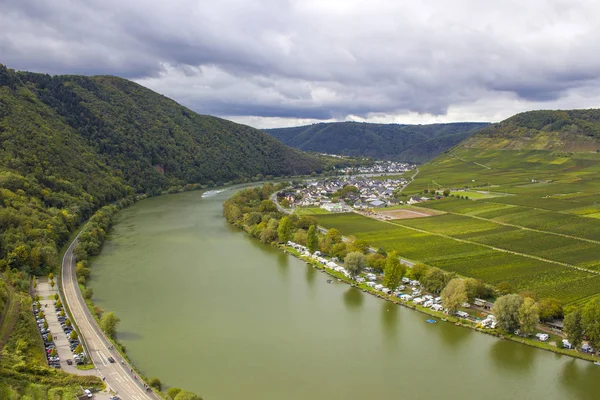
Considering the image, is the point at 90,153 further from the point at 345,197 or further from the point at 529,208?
the point at 529,208

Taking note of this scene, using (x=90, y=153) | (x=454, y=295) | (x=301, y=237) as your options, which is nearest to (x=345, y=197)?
(x=301, y=237)

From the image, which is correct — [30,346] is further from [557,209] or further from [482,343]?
[557,209]

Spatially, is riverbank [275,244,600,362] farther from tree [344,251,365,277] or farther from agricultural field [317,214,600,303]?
agricultural field [317,214,600,303]

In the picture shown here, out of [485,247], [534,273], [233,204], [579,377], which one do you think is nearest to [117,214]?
[233,204]

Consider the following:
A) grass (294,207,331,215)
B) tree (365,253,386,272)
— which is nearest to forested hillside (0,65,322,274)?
tree (365,253,386,272)

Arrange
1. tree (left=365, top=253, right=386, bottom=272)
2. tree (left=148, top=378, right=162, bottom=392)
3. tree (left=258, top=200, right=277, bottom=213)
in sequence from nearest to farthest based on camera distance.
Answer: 1. tree (left=148, top=378, right=162, bottom=392)
2. tree (left=365, top=253, right=386, bottom=272)
3. tree (left=258, top=200, right=277, bottom=213)

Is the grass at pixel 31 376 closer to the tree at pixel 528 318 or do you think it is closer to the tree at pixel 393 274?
the tree at pixel 393 274
